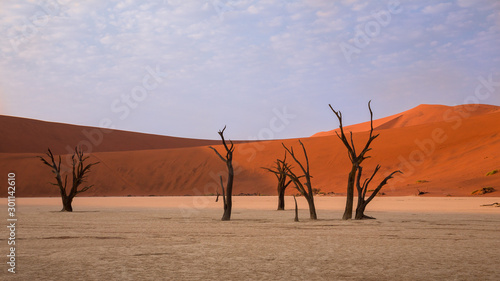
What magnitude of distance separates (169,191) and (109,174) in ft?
26.4

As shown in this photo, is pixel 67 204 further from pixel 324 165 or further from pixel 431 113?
pixel 431 113

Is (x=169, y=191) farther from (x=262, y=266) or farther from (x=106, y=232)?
(x=262, y=266)

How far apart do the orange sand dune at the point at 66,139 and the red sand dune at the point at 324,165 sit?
18633 millimetres

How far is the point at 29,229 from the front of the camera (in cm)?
1181

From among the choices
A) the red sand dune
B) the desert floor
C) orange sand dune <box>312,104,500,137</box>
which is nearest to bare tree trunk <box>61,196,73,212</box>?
the desert floor

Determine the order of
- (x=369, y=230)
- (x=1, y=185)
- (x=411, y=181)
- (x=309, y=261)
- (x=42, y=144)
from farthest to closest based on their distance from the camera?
(x=42, y=144) < (x=1, y=185) < (x=411, y=181) < (x=369, y=230) < (x=309, y=261)

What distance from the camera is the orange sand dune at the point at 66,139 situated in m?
77.0

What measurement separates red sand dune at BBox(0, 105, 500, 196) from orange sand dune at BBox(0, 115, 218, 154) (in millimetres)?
18633

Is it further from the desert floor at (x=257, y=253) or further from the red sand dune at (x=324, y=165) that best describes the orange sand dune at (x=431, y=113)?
the desert floor at (x=257, y=253)

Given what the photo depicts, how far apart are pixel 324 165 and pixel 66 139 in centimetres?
4960

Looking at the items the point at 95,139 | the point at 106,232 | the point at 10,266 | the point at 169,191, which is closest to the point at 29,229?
the point at 106,232

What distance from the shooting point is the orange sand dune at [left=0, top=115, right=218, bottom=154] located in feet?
253

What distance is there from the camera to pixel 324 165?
165 feet

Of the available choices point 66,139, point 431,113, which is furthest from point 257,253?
point 431,113
